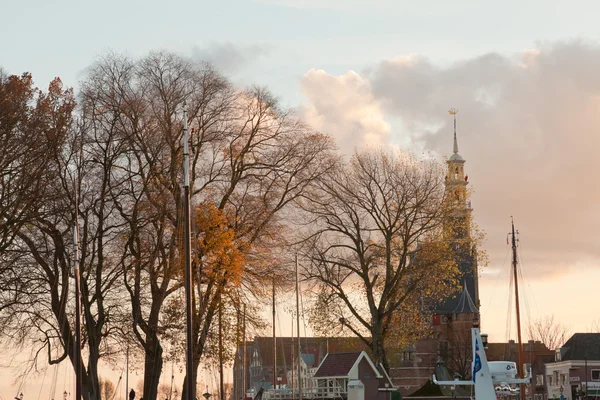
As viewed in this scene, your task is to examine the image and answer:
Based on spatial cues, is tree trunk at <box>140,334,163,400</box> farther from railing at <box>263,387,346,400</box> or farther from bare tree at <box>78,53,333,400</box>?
railing at <box>263,387,346,400</box>

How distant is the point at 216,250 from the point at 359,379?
1913 cm

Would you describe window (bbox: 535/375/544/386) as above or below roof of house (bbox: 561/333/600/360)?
below

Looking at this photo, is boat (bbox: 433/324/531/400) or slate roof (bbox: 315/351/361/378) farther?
slate roof (bbox: 315/351/361/378)

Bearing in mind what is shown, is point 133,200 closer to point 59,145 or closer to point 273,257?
point 59,145

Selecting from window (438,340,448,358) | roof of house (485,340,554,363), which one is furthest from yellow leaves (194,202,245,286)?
window (438,340,448,358)

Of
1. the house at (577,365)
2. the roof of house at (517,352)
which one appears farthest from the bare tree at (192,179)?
the roof of house at (517,352)

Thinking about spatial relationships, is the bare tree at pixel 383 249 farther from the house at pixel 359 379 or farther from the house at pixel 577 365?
the house at pixel 577 365

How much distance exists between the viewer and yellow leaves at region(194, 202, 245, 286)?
1754 inches

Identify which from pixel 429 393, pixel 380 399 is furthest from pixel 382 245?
pixel 429 393

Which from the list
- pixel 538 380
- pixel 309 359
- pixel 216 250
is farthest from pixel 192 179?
pixel 309 359

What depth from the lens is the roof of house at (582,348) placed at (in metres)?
104

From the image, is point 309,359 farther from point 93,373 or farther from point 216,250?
point 93,373

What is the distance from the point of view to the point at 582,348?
105188mm

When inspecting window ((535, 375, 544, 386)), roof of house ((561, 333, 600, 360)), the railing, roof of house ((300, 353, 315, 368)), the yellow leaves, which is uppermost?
the yellow leaves
